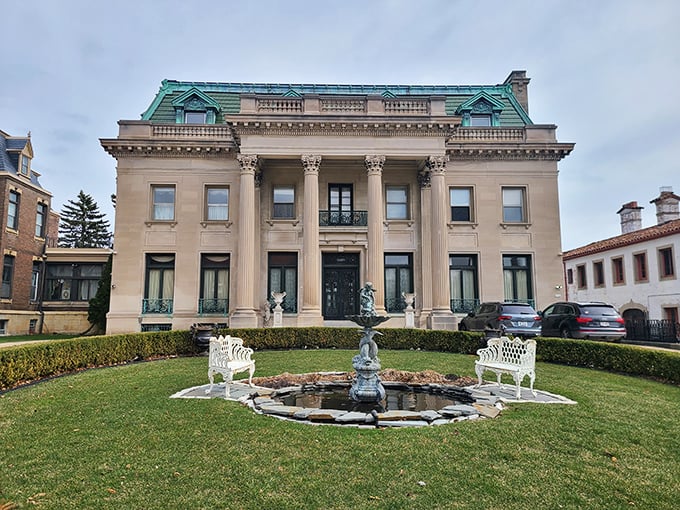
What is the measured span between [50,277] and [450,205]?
2593 cm

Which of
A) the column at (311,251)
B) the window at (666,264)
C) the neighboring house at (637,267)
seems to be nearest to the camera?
the column at (311,251)

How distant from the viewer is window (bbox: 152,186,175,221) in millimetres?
22969

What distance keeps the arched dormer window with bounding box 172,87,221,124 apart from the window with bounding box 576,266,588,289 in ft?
94.5

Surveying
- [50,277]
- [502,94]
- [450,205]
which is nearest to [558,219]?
[450,205]

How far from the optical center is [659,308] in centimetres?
2548

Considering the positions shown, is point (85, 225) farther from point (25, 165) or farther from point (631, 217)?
point (631, 217)

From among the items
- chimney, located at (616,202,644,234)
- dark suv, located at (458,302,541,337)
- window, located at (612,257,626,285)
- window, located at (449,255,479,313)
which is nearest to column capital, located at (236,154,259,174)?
window, located at (449,255,479,313)

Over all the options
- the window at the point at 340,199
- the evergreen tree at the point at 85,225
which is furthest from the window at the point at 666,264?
the evergreen tree at the point at 85,225

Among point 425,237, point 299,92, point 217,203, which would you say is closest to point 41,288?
point 217,203

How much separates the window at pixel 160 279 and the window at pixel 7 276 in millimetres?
10025

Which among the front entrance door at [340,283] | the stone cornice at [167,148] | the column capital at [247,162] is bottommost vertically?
the front entrance door at [340,283]

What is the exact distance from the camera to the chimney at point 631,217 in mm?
33062

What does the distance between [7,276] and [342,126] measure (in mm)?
21642

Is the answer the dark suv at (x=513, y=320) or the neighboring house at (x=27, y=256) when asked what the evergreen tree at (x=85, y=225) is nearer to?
the neighboring house at (x=27, y=256)
